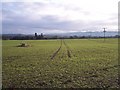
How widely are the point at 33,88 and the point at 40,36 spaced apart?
478 ft

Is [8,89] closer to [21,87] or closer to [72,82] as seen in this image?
[21,87]

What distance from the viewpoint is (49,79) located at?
12.1 metres

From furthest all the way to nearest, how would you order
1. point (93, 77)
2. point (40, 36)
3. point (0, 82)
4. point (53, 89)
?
point (40, 36) → point (93, 77) → point (0, 82) → point (53, 89)

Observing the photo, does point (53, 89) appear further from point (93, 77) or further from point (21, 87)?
point (93, 77)

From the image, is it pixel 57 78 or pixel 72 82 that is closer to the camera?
pixel 72 82

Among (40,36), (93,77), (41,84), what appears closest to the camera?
(41,84)

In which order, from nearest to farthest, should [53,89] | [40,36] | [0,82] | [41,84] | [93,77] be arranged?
[53,89], [41,84], [0,82], [93,77], [40,36]

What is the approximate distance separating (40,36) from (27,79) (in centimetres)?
14375

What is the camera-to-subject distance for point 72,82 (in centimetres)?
1127

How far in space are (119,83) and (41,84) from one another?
3799 mm

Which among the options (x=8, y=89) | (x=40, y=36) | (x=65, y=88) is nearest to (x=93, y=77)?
(x=65, y=88)

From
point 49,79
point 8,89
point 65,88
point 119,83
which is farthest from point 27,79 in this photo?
A: point 119,83

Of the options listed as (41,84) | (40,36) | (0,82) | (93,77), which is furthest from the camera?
(40,36)

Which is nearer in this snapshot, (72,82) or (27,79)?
(72,82)
